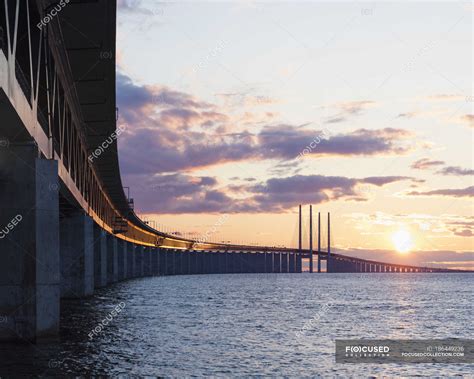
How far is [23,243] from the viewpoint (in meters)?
24.2

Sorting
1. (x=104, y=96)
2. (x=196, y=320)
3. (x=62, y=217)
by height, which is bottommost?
(x=196, y=320)

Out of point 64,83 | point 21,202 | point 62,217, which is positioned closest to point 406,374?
point 21,202

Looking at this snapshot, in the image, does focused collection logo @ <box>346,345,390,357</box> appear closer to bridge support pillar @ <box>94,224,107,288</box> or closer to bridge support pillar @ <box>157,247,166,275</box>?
bridge support pillar @ <box>94,224,107,288</box>

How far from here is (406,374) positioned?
21.5 m

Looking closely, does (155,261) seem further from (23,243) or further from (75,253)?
(23,243)

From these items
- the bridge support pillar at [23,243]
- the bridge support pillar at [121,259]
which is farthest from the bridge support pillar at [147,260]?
the bridge support pillar at [23,243]

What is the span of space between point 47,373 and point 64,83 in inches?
751

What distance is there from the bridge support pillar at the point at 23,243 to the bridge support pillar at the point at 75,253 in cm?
2582

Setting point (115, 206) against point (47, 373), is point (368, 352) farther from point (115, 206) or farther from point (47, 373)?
point (115, 206)

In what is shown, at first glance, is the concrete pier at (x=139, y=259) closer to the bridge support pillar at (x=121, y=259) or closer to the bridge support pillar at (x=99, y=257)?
the bridge support pillar at (x=121, y=259)

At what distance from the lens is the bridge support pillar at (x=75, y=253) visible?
50.2 meters

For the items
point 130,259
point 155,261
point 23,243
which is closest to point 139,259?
point 155,261

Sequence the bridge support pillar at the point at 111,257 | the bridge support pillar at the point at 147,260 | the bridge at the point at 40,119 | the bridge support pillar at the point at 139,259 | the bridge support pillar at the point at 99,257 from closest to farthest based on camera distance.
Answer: the bridge at the point at 40,119
the bridge support pillar at the point at 99,257
the bridge support pillar at the point at 111,257
the bridge support pillar at the point at 139,259
the bridge support pillar at the point at 147,260

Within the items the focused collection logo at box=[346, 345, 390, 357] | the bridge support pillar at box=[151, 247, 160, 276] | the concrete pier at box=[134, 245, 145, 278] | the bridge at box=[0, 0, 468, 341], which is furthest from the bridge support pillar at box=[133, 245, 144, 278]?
the focused collection logo at box=[346, 345, 390, 357]
